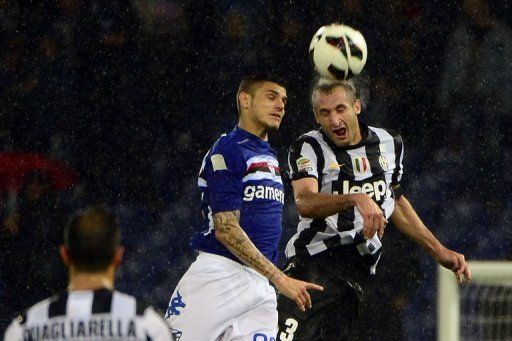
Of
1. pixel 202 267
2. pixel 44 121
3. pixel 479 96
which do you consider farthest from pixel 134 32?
pixel 202 267

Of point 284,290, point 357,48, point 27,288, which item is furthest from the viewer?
point 27,288

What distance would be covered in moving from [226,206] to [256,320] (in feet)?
1.48

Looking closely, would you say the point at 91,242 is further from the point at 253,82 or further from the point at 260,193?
the point at 253,82

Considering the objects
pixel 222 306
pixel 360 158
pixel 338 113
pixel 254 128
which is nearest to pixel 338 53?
pixel 338 113

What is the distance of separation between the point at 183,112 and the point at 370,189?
228cm

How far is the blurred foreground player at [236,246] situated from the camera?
452 cm

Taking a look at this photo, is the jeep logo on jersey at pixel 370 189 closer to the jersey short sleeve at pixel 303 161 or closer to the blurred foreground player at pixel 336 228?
the blurred foreground player at pixel 336 228

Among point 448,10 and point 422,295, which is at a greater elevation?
point 448,10

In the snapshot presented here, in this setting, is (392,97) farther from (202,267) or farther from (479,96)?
(202,267)

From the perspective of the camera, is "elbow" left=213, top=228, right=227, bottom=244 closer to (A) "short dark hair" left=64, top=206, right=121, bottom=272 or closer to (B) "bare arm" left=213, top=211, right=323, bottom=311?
(B) "bare arm" left=213, top=211, right=323, bottom=311

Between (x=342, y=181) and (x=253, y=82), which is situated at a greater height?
(x=253, y=82)

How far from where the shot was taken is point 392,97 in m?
7.08

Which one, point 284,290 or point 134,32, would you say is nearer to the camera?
point 284,290

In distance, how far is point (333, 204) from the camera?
4719mm
